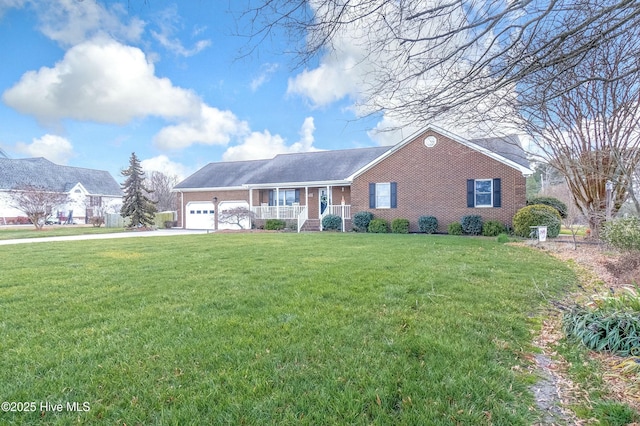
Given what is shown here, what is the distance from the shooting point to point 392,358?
2.97 m

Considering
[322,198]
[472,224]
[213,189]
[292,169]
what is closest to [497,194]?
→ [472,224]

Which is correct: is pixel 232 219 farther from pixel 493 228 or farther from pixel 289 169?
pixel 493 228

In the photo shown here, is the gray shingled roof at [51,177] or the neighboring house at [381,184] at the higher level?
the gray shingled roof at [51,177]

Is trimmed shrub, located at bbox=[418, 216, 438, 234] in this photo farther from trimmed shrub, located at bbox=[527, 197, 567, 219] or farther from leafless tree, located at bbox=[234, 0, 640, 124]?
leafless tree, located at bbox=[234, 0, 640, 124]

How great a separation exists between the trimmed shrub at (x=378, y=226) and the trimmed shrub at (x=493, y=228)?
469 cm

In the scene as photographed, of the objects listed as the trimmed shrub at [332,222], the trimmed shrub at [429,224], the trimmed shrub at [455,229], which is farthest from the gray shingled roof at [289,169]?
the trimmed shrub at [455,229]

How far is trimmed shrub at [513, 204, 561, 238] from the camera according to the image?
44.0ft

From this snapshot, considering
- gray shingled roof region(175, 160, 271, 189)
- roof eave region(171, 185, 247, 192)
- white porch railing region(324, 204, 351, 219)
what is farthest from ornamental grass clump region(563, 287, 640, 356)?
gray shingled roof region(175, 160, 271, 189)

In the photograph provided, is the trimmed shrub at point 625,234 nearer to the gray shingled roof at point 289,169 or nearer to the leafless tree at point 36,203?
the gray shingled roof at point 289,169

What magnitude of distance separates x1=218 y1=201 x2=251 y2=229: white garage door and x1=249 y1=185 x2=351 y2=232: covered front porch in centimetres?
84

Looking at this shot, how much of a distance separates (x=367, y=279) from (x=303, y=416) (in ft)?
13.0

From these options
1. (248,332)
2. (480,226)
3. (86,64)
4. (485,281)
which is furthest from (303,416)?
(480,226)

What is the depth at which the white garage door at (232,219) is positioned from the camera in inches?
837

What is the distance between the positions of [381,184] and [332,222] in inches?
138
